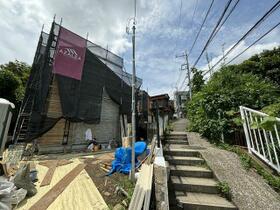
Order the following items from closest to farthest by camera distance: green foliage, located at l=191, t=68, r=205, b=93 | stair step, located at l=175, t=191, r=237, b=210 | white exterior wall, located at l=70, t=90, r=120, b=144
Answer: stair step, located at l=175, t=191, r=237, b=210 → white exterior wall, located at l=70, t=90, r=120, b=144 → green foliage, located at l=191, t=68, r=205, b=93

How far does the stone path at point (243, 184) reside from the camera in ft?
6.84

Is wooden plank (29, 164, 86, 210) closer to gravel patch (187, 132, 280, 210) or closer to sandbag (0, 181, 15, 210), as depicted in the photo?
sandbag (0, 181, 15, 210)

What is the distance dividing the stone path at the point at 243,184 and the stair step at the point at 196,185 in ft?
0.67

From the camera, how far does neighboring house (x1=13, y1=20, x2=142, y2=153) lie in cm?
668

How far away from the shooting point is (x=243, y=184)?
2418 millimetres

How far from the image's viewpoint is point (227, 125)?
14.3ft

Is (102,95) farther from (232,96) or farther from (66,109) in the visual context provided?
(232,96)

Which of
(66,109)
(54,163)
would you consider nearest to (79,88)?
(66,109)

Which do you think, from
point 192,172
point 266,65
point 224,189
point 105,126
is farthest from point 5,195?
point 266,65

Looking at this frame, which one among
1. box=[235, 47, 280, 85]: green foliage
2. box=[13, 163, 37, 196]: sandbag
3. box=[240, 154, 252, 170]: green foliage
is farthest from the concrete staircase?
box=[235, 47, 280, 85]: green foliage

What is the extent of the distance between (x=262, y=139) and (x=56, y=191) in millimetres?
4707

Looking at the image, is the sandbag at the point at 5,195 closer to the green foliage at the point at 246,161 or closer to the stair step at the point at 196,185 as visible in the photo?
the stair step at the point at 196,185

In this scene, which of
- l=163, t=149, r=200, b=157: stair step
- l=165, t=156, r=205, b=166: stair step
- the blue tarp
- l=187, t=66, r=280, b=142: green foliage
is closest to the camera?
l=165, t=156, r=205, b=166: stair step

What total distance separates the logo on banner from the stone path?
788 centimetres
